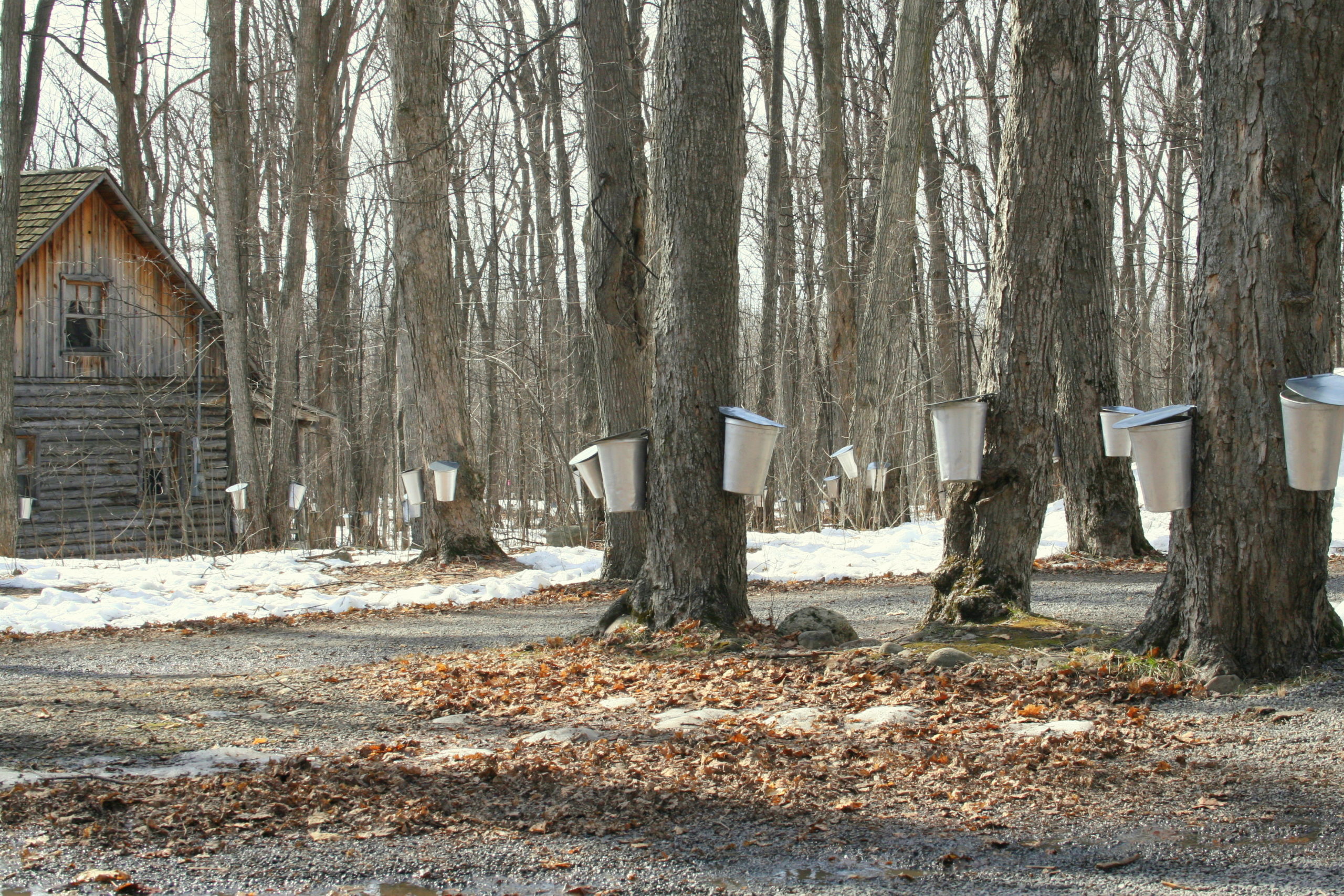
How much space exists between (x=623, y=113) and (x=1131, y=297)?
764 inches

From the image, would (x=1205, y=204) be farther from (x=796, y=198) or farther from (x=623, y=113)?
(x=796, y=198)

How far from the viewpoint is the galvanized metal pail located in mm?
4762

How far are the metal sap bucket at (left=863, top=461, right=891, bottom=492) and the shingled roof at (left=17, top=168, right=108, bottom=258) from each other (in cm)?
1497

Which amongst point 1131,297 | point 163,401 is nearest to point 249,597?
point 163,401

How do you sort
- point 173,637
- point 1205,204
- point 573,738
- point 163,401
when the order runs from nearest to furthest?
1. point 573,738
2. point 1205,204
3. point 173,637
4. point 163,401

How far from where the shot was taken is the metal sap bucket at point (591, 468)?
688 centimetres

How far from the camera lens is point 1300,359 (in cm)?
464

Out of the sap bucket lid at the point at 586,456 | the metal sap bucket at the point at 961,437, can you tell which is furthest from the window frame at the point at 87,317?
the metal sap bucket at the point at 961,437

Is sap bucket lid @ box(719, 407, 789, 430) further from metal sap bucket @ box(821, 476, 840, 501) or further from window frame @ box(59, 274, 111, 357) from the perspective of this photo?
window frame @ box(59, 274, 111, 357)

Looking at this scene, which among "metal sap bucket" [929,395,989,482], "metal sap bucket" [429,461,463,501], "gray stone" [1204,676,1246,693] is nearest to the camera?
"gray stone" [1204,676,1246,693]

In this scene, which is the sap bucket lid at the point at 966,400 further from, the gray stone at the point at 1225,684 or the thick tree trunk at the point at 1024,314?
the gray stone at the point at 1225,684

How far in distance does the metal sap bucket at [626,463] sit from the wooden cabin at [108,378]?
15.4m

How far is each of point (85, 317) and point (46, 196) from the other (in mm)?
2349

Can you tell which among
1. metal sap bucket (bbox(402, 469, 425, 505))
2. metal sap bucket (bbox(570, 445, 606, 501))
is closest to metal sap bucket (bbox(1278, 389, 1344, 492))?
metal sap bucket (bbox(570, 445, 606, 501))
